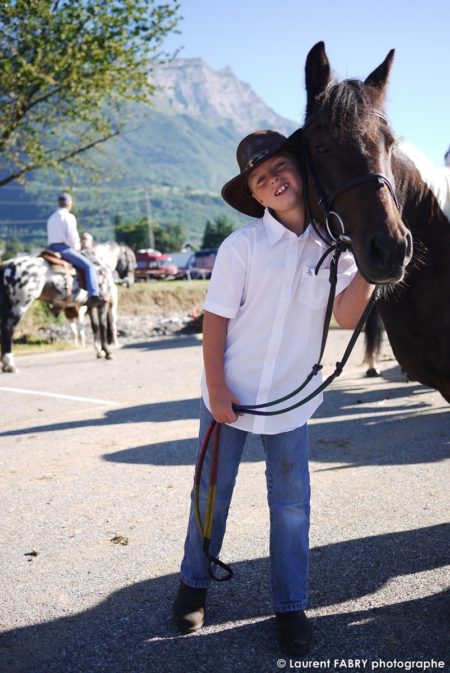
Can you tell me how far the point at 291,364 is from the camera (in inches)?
107

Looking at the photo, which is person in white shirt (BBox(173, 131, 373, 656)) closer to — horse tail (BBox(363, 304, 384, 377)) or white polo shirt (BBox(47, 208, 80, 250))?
horse tail (BBox(363, 304, 384, 377))

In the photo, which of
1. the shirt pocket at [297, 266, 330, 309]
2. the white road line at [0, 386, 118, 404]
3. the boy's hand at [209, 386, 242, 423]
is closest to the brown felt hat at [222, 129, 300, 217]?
the shirt pocket at [297, 266, 330, 309]

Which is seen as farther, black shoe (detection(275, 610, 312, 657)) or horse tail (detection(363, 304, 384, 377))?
horse tail (detection(363, 304, 384, 377))

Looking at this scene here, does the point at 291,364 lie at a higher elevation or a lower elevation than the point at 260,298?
lower

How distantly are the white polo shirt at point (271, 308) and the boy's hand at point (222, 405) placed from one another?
8cm

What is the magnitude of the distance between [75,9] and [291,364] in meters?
15.8

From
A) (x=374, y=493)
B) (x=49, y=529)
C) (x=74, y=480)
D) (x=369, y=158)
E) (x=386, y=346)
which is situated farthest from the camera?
(x=386, y=346)

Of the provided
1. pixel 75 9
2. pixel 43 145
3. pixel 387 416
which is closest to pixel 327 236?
pixel 387 416

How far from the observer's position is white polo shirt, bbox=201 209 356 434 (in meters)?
2.63

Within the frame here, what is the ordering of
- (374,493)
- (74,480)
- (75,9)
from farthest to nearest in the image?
(75,9) < (74,480) < (374,493)

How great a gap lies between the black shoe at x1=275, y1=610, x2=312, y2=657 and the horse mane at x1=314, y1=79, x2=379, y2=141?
78.2 inches

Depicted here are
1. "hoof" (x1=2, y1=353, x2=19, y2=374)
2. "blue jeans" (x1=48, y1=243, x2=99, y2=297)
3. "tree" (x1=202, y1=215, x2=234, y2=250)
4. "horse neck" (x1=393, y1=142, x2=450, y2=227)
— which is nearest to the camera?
"horse neck" (x1=393, y1=142, x2=450, y2=227)

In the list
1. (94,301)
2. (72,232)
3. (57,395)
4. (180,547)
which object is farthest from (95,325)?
(180,547)

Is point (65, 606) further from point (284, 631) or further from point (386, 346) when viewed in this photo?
point (386, 346)
